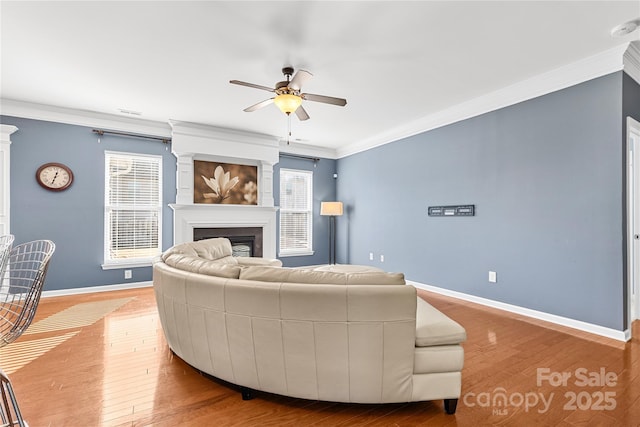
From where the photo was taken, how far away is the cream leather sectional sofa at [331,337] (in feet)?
5.36

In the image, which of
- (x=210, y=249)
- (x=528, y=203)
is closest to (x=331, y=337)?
(x=210, y=249)

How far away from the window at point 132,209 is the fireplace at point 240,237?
2.32ft

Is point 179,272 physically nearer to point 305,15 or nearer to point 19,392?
point 19,392

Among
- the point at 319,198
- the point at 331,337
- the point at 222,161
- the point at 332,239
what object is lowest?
the point at 331,337

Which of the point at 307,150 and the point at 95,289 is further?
the point at 307,150

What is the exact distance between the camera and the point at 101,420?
1.74 m

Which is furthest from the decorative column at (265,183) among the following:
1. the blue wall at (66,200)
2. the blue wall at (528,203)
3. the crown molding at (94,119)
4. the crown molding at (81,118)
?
the blue wall at (528,203)

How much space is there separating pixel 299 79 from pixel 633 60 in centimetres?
323

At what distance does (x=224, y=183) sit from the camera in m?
5.65

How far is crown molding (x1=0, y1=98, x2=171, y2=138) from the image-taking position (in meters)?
4.16

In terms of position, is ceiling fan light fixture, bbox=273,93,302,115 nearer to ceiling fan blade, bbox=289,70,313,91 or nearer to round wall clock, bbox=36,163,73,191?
ceiling fan blade, bbox=289,70,313,91

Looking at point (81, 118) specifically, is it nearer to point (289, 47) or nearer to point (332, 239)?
point (289, 47)

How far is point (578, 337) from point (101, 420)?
386 cm

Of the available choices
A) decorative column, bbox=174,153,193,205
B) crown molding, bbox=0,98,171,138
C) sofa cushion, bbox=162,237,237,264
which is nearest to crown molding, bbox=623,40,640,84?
sofa cushion, bbox=162,237,237,264
